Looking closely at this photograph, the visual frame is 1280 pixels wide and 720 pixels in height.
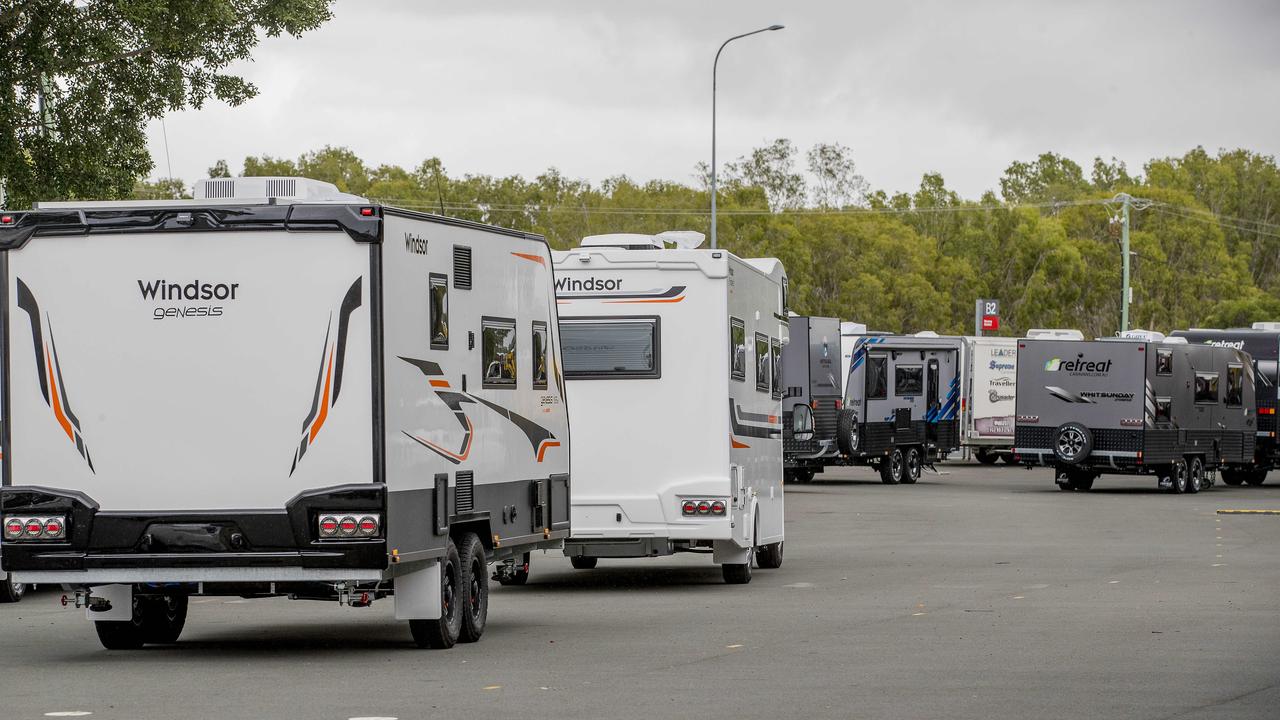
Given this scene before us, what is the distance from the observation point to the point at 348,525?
11656 millimetres

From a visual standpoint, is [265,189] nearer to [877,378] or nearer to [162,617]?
[162,617]

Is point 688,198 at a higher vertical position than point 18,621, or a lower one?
higher

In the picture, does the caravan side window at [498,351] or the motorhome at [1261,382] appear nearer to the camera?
the caravan side window at [498,351]

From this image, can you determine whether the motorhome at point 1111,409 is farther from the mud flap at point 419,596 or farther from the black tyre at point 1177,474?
the mud flap at point 419,596

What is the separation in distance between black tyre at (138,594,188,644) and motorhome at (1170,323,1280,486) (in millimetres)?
32116

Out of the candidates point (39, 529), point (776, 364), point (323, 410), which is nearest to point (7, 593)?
point (39, 529)

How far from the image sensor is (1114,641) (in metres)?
13.4

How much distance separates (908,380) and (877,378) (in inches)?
51.5

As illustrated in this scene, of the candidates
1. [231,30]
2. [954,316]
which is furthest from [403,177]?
[231,30]

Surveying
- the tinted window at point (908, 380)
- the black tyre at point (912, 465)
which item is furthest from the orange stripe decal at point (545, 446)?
the black tyre at point (912, 465)

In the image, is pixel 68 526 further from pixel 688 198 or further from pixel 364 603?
pixel 688 198

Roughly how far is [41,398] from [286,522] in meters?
1.86

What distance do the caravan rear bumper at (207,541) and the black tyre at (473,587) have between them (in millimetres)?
1632

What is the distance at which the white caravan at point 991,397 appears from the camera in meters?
49.4
